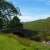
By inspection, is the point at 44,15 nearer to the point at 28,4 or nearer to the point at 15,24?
the point at 28,4

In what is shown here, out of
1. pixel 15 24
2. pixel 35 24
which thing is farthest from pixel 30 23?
pixel 15 24

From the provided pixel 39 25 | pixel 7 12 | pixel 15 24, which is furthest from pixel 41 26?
pixel 7 12

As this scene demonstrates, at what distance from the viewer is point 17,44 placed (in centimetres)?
223

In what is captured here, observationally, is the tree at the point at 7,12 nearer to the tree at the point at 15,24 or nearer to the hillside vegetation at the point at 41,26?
the tree at the point at 15,24

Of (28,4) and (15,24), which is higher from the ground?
(28,4)

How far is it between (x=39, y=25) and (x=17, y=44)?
1.39 feet

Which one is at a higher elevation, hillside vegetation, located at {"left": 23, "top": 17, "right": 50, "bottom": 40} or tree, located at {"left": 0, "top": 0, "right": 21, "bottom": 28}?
tree, located at {"left": 0, "top": 0, "right": 21, "bottom": 28}

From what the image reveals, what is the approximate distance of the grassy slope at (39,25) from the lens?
2279 millimetres

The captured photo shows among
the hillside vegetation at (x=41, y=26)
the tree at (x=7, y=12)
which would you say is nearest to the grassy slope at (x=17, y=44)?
the hillside vegetation at (x=41, y=26)

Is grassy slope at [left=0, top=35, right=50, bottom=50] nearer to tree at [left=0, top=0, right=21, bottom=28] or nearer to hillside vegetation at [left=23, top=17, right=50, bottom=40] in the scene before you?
hillside vegetation at [left=23, top=17, right=50, bottom=40]

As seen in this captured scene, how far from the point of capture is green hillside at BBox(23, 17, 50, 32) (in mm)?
2279

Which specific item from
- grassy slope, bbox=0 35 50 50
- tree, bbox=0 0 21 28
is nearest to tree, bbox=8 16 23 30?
tree, bbox=0 0 21 28

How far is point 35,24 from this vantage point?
90.1 inches

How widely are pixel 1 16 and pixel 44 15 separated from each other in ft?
2.10
